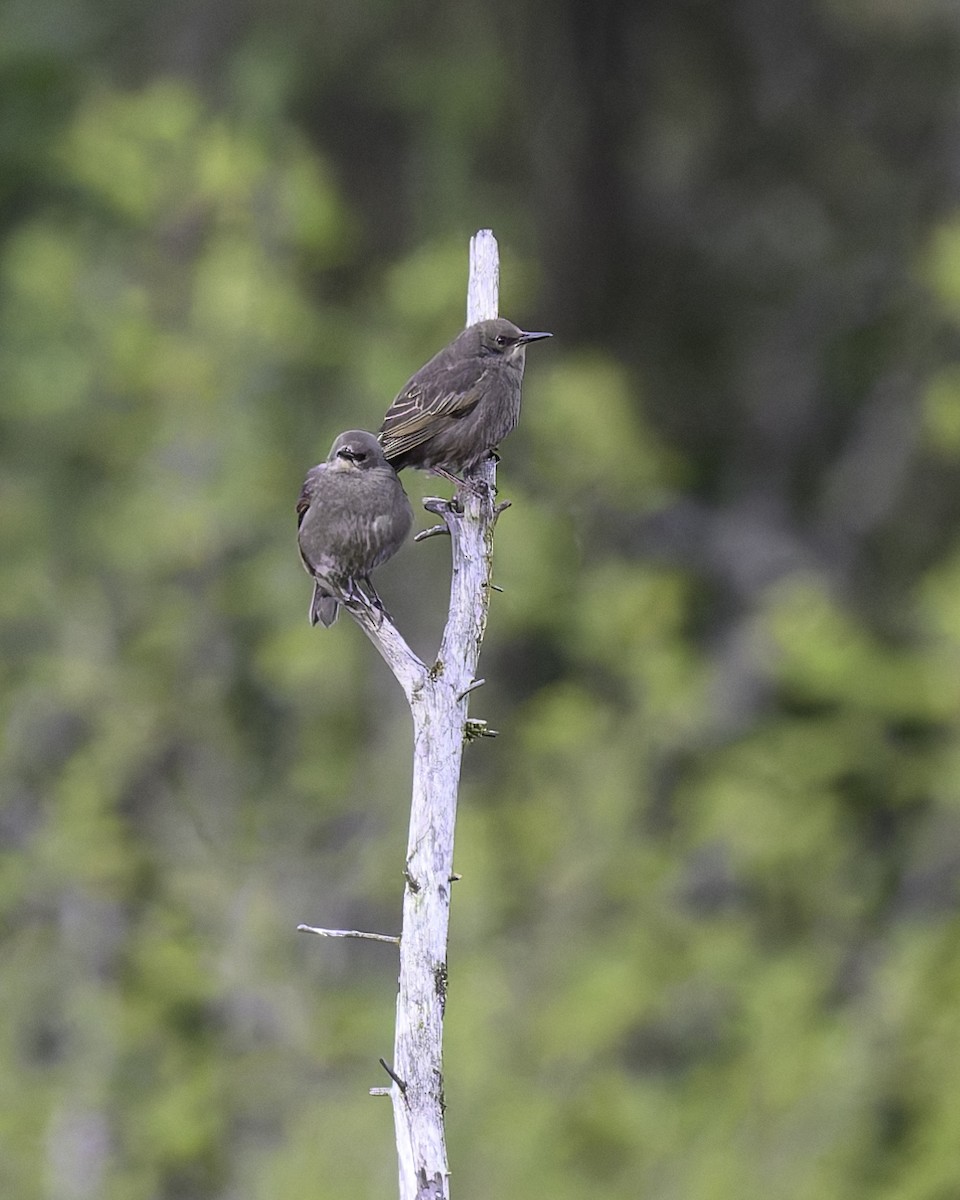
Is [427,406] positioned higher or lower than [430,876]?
higher

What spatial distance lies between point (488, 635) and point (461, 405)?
8.40 m

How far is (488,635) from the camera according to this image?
15461mm

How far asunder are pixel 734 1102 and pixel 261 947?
13.3ft

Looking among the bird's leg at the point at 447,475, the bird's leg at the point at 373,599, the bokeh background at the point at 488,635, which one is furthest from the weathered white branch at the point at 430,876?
the bokeh background at the point at 488,635

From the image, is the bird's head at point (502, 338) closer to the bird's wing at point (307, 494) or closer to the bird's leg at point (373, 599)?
the bird's wing at point (307, 494)

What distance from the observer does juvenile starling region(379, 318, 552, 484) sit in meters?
6.99

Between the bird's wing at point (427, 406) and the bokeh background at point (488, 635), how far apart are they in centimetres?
499

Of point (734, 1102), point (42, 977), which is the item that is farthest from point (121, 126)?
point (734, 1102)

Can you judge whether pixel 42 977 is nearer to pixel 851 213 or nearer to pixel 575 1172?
pixel 575 1172

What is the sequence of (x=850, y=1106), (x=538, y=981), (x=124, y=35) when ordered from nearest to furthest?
(x=850, y=1106), (x=538, y=981), (x=124, y=35)

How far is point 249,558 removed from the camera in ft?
48.9

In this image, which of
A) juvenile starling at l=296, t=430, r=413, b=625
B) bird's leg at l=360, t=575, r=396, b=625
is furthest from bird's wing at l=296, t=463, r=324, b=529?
→ bird's leg at l=360, t=575, r=396, b=625

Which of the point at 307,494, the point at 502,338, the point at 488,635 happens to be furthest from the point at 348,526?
the point at 488,635

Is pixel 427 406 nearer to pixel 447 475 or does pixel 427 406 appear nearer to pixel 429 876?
pixel 447 475
